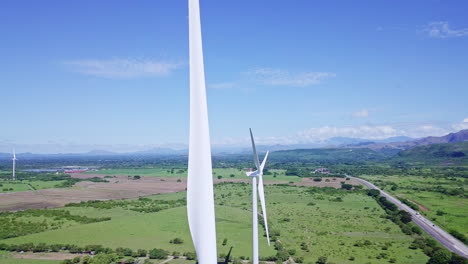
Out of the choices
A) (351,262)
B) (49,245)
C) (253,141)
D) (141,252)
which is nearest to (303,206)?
(351,262)

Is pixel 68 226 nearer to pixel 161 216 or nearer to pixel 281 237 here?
pixel 161 216

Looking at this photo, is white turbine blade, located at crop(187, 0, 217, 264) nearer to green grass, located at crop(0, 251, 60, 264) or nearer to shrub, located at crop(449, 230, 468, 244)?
green grass, located at crop(0, 251, 60, 264)

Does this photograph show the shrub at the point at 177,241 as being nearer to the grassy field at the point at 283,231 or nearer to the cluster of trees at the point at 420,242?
the grassy field at the point at 283,231

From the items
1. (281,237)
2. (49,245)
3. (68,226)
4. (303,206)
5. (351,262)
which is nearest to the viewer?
(351,262)

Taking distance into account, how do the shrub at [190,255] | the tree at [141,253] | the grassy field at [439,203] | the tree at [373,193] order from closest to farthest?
the shrub at [190,255] < the tree at [141,253] < the grassy field at [439,203] < the tree at [373,193]

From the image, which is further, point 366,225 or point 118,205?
point 118,205

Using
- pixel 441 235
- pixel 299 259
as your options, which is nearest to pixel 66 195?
pixel 299 259

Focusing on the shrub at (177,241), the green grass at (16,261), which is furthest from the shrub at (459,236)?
the green grass at (16,261)
